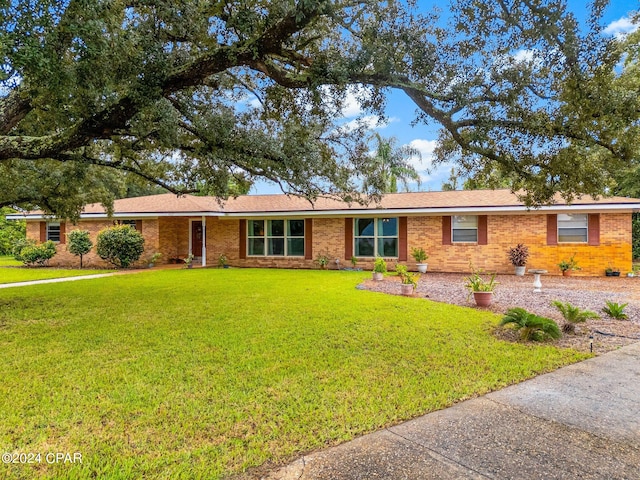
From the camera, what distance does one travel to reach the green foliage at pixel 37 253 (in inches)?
738

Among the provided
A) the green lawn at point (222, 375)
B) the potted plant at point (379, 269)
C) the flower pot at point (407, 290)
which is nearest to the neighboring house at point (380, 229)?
the potted plant at point (379, 269)

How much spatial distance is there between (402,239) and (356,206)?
2.52m

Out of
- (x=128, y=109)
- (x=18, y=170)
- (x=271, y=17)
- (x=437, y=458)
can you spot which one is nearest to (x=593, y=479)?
(x=437, y=458)

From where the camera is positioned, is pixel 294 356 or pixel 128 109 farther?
pixel 128 109

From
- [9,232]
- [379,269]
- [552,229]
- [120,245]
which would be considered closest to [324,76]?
[379,269]

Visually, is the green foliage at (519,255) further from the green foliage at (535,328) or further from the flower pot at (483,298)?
the green foliage at (535,328)

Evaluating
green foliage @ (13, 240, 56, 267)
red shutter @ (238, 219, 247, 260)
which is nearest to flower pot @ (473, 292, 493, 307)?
red shutter @ (238, 219, 247, 260)

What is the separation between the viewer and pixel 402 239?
17.2 meters

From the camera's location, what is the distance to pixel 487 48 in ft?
19.4

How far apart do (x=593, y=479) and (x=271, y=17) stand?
18.5 ft

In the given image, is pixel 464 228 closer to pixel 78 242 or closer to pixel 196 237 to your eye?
pixel 196 237

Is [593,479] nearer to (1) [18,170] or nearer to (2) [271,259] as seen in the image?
(1) [18,170]

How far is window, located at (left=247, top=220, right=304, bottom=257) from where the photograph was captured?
1880cm

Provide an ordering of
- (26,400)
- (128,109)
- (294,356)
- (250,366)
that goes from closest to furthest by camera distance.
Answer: (26,400), (250,366), (294,356), (128,109)
